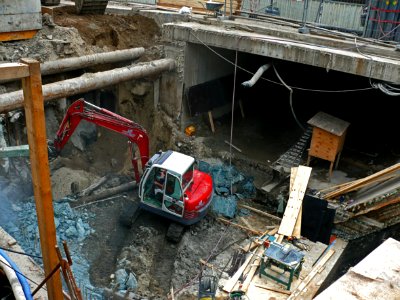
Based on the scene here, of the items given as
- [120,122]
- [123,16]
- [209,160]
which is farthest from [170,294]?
[123,16]

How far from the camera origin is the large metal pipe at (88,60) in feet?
48.0

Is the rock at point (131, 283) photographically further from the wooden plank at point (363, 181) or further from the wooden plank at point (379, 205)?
the wooden plank at point (379, 205)

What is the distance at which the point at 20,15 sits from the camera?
15820mm

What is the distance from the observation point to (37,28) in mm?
16562

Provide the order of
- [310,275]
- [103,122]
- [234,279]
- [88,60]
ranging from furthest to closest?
1. [88,60]
2. [103,122]
3. [310,275]
4. [234,279]

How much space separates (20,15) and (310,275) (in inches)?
550

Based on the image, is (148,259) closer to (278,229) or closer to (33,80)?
(278,229)

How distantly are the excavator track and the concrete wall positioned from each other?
2.82 m

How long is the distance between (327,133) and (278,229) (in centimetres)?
372

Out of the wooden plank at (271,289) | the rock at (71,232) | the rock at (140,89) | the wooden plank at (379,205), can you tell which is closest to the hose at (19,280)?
the rock at (71,232)

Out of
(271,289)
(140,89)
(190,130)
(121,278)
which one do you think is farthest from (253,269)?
(140,89)

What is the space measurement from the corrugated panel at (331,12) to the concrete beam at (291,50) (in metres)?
3.45

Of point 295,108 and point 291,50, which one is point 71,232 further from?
point 295,108

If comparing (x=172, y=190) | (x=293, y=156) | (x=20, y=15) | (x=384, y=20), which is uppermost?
(x=384, y=20)
